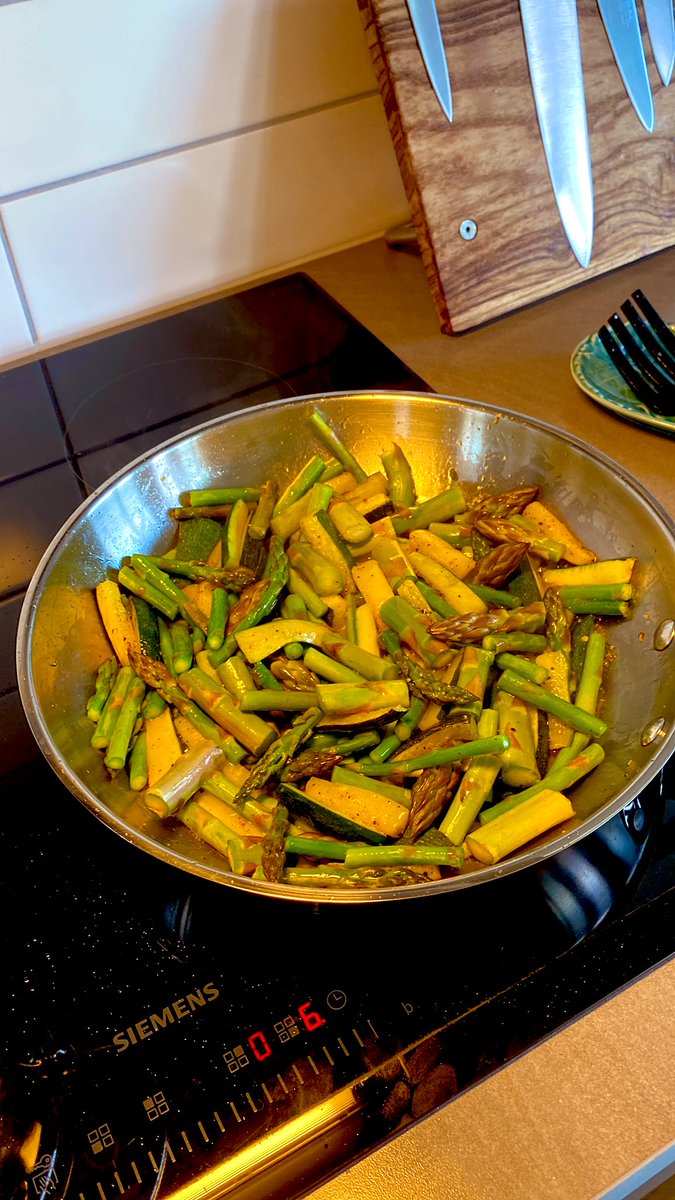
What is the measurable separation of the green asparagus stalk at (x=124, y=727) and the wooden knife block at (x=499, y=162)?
2.73 ft

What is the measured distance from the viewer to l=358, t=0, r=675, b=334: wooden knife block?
53.5 inches

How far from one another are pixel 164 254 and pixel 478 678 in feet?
3.27

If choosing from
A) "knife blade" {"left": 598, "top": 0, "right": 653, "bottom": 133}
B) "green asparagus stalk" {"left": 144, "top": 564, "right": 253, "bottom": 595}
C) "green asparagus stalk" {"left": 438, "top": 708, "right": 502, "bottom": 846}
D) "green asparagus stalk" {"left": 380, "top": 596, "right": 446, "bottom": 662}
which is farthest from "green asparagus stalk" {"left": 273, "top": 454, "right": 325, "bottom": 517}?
"knife blade" {"left": 598, "top": 0, "right": 653, "bottom": 133}

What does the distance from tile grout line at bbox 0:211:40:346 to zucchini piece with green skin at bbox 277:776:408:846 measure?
→ 39.1 inches

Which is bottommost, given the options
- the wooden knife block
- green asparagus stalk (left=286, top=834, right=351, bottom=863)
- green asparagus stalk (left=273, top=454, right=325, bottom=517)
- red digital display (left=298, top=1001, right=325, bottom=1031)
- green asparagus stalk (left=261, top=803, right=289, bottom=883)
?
red digital display (left=298, top=1001, right=325, bottom=1031)

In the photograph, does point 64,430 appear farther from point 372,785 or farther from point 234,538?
point 372,785

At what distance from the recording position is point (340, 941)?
2.68 feet

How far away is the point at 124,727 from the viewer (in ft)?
3.12

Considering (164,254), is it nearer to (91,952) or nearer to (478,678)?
(478,678)

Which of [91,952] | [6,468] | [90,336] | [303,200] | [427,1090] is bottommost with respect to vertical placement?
[427,1090]

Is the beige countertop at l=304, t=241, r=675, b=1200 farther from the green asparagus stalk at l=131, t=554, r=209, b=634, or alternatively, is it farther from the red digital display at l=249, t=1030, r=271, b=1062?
the green asparagus stalk at l=131, t=554, r=209, b=634

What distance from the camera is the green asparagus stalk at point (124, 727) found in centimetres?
94

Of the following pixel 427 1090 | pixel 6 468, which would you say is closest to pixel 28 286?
pixel 6 468

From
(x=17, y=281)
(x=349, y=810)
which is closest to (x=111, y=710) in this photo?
(x=349, y=810)
